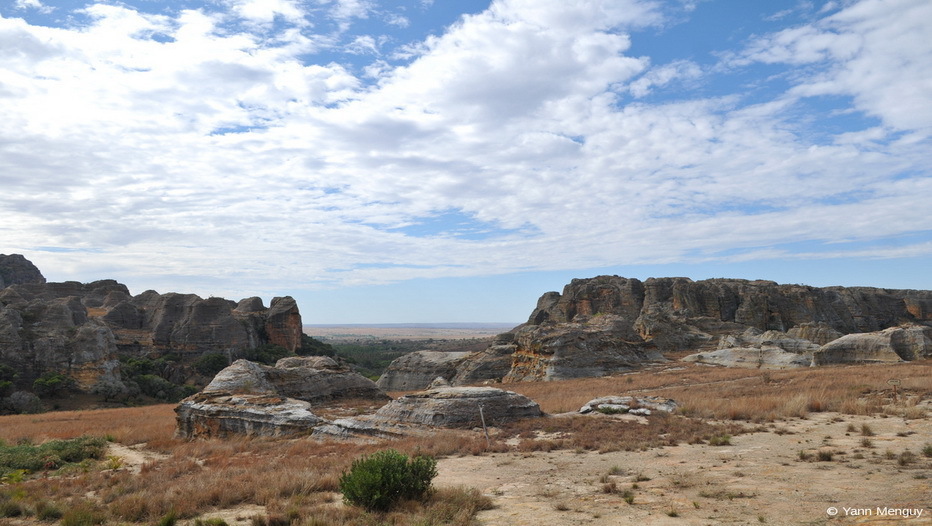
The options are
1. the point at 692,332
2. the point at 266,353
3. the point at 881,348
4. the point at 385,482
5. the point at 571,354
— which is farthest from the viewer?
the point at 266,353

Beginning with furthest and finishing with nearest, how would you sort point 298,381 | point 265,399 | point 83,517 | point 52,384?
point 52,384
point 298,381
point 265,399
point 83,517

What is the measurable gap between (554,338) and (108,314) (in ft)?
244

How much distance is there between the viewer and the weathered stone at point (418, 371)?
1967 inches

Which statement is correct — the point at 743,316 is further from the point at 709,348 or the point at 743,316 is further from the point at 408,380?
the point at 408,380

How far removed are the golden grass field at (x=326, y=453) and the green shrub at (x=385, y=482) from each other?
0.93 feet

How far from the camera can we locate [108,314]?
79250 mm

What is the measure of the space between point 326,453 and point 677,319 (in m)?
57.3

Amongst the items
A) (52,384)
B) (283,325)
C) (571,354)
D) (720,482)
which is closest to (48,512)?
(720,482)

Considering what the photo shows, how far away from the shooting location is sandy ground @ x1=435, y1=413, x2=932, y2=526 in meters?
6.71

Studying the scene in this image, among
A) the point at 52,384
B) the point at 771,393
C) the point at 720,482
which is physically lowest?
the point at 52,384

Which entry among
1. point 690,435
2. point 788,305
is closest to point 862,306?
point 788,305

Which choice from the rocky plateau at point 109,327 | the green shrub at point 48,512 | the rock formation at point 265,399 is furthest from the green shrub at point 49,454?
the rocky plateau at point 109,327

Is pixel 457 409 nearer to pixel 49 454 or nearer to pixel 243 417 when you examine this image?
pixel 243 417

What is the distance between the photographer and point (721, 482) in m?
8.39
